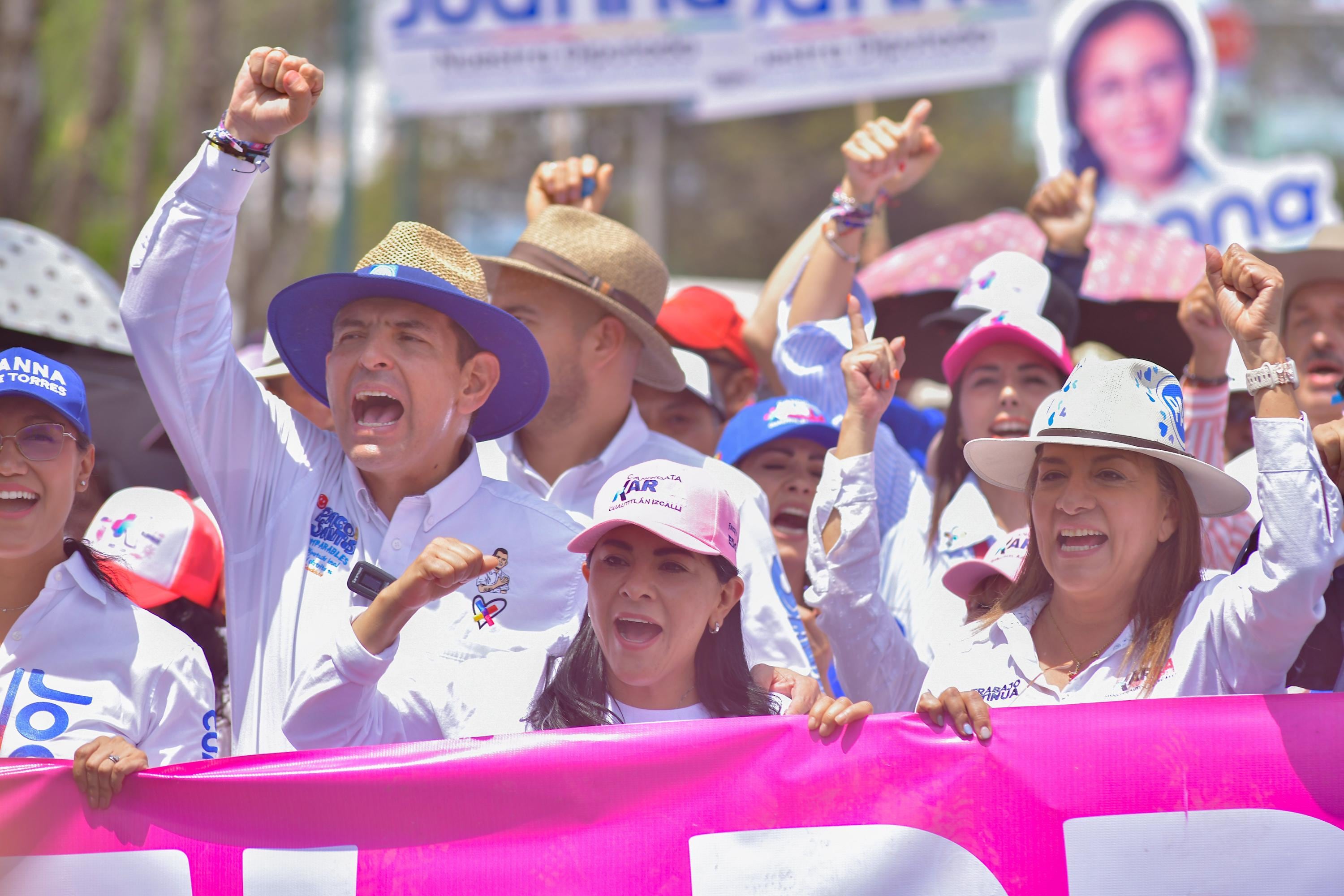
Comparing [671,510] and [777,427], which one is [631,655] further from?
[777,427]

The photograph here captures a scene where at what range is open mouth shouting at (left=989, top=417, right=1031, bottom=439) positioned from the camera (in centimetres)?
458

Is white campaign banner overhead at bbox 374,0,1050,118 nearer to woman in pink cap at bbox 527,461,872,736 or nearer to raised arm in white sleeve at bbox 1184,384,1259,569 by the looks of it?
raised arm in white sleeve at bbox 1184,384,1259,569

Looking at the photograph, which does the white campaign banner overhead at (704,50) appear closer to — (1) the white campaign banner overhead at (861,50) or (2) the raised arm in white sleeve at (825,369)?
(1) the white campaign banner overhead at (861,50)

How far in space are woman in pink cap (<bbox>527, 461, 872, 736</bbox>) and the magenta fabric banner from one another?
0.95 feet

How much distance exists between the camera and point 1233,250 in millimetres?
3232

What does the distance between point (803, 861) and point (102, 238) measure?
2169 centimetres

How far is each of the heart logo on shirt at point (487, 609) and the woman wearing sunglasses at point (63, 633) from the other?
0.61 meters

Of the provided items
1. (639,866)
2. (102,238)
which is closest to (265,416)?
(639,866)

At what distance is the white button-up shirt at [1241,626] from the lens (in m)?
2.93

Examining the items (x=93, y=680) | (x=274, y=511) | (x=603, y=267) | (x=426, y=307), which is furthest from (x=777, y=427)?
(x=93, y=680)

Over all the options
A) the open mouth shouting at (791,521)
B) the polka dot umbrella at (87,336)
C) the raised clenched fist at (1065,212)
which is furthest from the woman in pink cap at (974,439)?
the polka dot umbrella at (87,336)

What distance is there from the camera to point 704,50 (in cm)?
954

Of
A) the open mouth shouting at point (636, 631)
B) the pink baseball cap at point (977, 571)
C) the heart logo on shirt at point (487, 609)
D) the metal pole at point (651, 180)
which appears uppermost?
the metal pole at point (651, 180)

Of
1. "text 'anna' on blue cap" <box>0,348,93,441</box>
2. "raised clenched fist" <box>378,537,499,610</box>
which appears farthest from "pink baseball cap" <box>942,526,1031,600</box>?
"text 'anna' on blue cap" <box>0,348,93,441</box>
